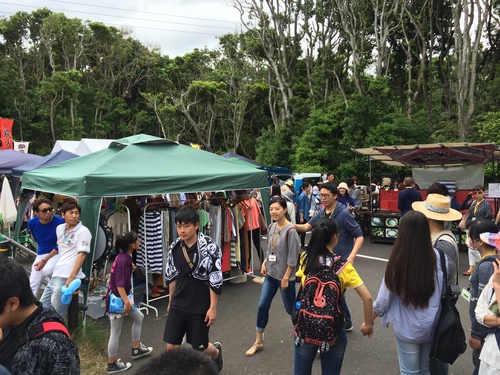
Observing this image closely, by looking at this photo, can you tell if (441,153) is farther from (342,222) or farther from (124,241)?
(124,241)

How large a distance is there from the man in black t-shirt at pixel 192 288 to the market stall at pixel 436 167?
7.94 metres

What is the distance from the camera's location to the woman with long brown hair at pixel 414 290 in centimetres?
244

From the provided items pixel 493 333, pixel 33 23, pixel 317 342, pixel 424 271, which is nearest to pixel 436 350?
pixel 493 333

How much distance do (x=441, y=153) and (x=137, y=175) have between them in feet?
27.1

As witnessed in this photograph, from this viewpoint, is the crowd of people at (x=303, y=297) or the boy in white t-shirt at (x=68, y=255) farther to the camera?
the boy in white t-shirt at (x=68, y=255)

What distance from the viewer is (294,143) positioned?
926 inches

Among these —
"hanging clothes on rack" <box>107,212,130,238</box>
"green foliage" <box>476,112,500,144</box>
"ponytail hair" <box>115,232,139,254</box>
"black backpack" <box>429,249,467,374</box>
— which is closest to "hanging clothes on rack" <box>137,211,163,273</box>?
"hanging clothes on rack" <box>107,212,130,238</box>

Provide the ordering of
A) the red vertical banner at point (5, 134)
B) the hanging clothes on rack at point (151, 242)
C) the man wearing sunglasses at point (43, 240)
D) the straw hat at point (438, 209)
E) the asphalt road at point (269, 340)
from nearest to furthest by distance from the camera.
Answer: the straw hat at point (438, 209) → the asphalt road at point (269, 340) → the man wearing sunglasses at point (43, 240) → the hanging clothes on rack at point (151, 242) → the red vertical banner at point (5, 134)

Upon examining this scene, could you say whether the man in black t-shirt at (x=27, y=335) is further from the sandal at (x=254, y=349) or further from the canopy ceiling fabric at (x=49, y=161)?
the canopy ceiling fabric at (x=49, y=161)

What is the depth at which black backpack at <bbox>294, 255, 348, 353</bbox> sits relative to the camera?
2.48m

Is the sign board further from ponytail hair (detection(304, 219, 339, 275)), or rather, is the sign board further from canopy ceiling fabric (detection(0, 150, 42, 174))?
canopy ceiling fabric (detection(0, 150, 42, 174))

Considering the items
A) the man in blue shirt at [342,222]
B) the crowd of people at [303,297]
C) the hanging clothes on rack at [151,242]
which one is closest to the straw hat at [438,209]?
the crowd of people at [303,297]

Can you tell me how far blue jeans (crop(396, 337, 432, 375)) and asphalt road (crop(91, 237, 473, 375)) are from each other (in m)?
1.30

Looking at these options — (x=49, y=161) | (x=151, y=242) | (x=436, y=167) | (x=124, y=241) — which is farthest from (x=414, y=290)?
(x=436, y=167)
